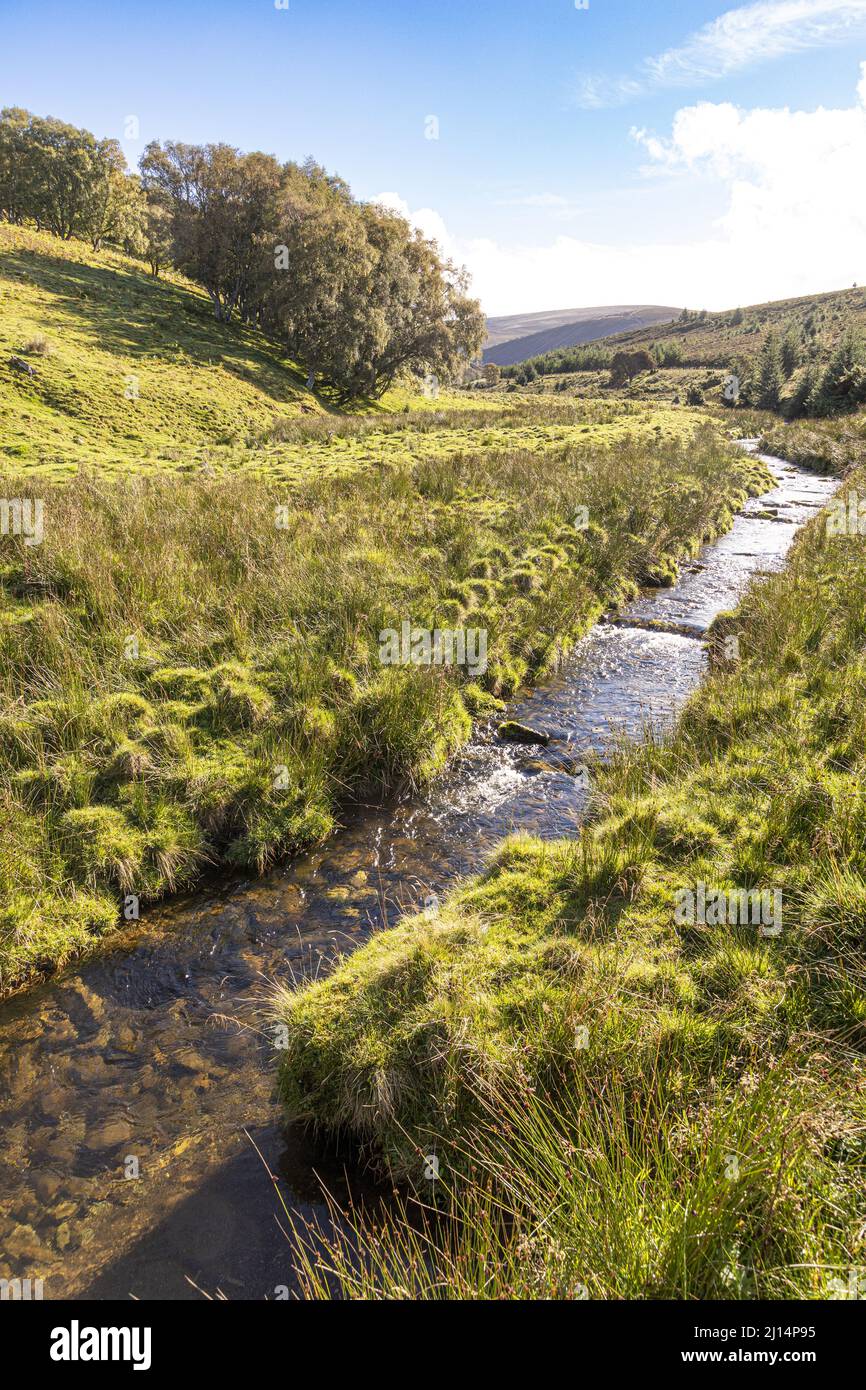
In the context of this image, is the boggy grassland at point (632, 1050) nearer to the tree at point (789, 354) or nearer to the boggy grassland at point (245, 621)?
the boggy grassland at point (245, 621)

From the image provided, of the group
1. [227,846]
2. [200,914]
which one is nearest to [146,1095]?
[200,914]

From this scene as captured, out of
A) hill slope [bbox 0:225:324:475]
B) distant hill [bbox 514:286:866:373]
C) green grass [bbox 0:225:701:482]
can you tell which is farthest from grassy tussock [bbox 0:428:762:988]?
distant hill [bbox 514:286:866:373]

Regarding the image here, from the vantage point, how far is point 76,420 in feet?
73.0

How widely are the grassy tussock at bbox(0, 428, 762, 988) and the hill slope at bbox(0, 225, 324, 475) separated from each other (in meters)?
8.31

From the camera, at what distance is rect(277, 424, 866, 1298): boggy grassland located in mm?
2252

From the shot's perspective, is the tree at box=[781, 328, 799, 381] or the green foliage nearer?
the green foliage

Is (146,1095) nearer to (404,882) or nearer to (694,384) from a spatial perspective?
(404,882)

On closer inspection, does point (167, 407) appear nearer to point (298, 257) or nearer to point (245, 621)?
point (298, 257)

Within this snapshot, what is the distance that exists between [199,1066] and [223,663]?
14.8 feet
